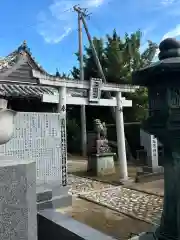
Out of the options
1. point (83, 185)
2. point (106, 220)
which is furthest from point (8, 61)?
point (106, 220)

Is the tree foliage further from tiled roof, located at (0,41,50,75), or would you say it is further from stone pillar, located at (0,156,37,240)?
stone pillar, located at (0,156,37,240)

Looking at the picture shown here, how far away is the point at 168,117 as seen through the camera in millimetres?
2480

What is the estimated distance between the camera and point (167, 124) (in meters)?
2.46

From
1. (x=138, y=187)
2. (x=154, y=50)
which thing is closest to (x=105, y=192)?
(x=138, y=187)

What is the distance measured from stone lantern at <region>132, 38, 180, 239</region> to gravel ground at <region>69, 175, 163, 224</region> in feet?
7.14

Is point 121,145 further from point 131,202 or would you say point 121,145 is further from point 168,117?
point 168,117

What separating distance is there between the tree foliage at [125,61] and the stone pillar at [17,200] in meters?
13.8

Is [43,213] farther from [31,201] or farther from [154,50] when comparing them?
[154,50]

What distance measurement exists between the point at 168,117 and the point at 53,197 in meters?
3.96

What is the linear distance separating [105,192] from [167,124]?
4805 millimetres

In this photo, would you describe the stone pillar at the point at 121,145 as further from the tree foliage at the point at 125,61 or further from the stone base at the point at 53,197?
the tree foliage at the point at 125,61

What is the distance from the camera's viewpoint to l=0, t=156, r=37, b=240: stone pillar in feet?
6.18

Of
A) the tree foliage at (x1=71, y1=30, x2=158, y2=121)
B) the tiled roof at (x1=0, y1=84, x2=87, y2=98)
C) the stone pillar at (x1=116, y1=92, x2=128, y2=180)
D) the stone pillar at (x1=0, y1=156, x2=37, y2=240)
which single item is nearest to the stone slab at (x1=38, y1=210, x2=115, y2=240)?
the stone pillar at (x1=0, y1=156, x2=37, y2=240)

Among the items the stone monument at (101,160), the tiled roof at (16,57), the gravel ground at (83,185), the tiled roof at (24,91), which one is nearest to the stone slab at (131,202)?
the gravel ground at (83,185)
